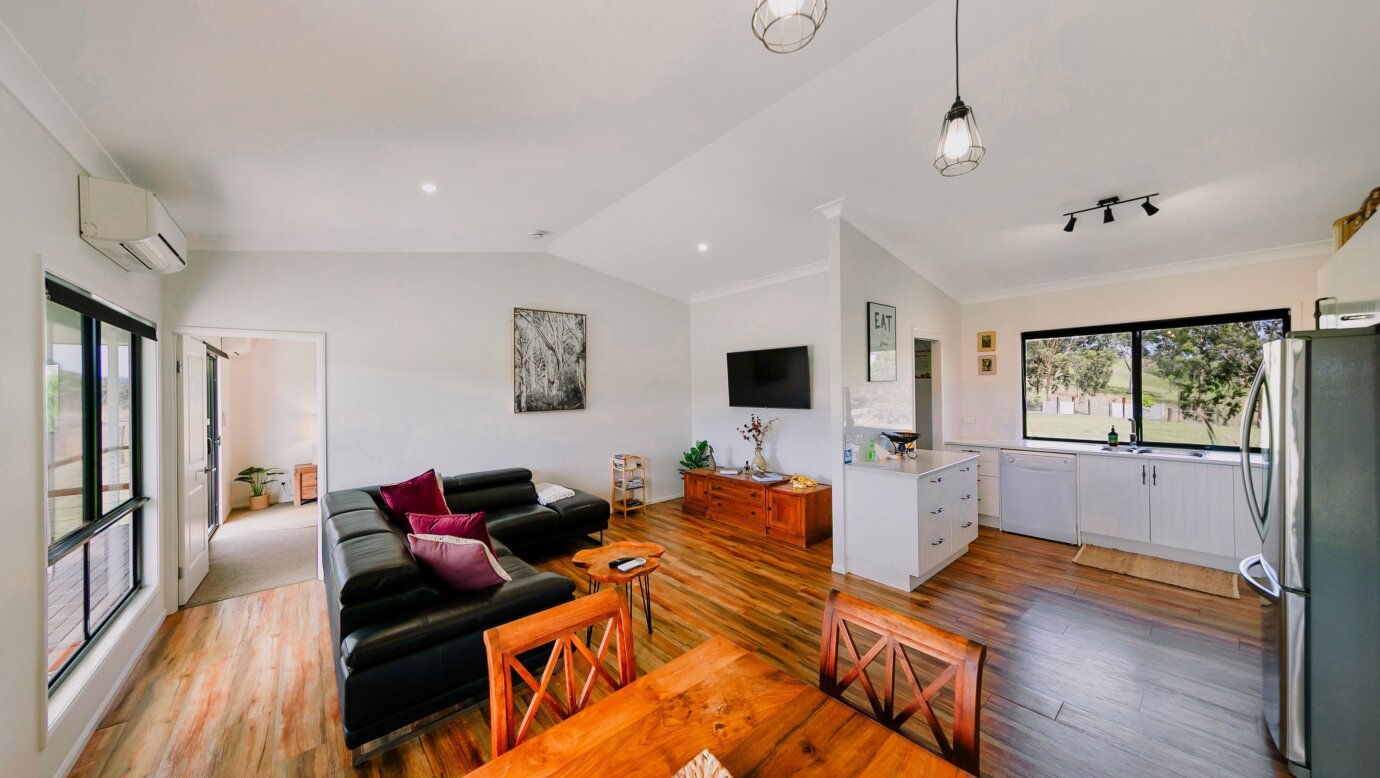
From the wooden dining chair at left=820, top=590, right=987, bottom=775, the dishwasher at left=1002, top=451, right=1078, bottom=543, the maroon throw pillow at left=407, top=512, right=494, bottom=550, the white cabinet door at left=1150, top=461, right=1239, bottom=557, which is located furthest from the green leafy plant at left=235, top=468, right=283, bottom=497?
the white cabinet door at left=1150, top=461, right=1239, bottom=557

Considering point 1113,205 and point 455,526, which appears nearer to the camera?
point 455,526

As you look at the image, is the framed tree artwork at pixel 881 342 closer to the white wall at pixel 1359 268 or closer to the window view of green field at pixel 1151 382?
the window view of green field at pixel 1151 382

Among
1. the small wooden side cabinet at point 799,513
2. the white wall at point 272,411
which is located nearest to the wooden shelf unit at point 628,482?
the small wooden side cabinet at point 799,513

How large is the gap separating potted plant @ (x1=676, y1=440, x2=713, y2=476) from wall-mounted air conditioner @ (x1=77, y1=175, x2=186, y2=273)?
4.75 metres

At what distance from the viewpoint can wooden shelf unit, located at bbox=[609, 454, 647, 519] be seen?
550 cm

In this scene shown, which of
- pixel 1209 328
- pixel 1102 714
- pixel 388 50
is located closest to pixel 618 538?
pixel 1102 714

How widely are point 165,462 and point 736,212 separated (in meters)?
4.45

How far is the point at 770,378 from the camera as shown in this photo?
5234mm

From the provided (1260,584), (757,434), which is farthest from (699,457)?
(1260,584)

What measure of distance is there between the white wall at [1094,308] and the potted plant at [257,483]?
27.9 ft

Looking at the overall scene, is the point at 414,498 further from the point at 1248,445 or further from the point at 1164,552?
the point at 1164,552

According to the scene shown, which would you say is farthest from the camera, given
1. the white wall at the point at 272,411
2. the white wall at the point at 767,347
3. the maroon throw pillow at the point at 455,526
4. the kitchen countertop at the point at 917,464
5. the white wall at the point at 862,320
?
the white wall at the point at 272,411

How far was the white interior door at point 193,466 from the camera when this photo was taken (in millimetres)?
3266

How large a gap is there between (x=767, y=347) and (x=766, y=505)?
182 cm
